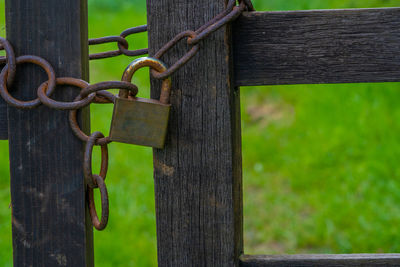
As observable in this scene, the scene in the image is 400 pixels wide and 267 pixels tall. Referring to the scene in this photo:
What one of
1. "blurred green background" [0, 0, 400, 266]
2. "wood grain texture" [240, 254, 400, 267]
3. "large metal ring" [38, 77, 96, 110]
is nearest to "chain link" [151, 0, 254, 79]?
"large metal ring" [38, 77, 96, 110]

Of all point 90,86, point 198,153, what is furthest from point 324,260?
point 90,86

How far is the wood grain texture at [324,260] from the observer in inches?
40.6

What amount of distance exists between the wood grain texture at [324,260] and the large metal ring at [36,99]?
20.1 inches

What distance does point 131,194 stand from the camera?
3496 millimetres

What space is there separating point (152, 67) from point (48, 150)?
265mm

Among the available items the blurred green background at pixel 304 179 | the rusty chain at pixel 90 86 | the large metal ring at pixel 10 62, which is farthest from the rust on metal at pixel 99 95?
the blurred green background at pixel 304 179

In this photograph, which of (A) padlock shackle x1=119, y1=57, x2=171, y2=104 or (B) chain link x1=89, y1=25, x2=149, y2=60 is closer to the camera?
(A) padlock shackle x1=119, y1=57, x2=171, y2=104

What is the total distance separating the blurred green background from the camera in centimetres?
288

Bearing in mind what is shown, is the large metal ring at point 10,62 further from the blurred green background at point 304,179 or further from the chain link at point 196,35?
the blurred green background at point 304,179

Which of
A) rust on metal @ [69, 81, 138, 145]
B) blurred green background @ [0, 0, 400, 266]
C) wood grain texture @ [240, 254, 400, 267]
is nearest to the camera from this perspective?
rust on metal @ [69, 81, 138, 145]

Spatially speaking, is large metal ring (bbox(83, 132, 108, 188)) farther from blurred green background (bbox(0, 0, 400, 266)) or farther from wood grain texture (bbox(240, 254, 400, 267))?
blurred green background (bbox(0, 0, 400, 266))

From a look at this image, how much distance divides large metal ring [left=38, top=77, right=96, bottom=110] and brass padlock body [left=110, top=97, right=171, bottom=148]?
6 cm

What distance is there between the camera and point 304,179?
350 cm

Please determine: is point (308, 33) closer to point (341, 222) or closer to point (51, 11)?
point (51, 11)
